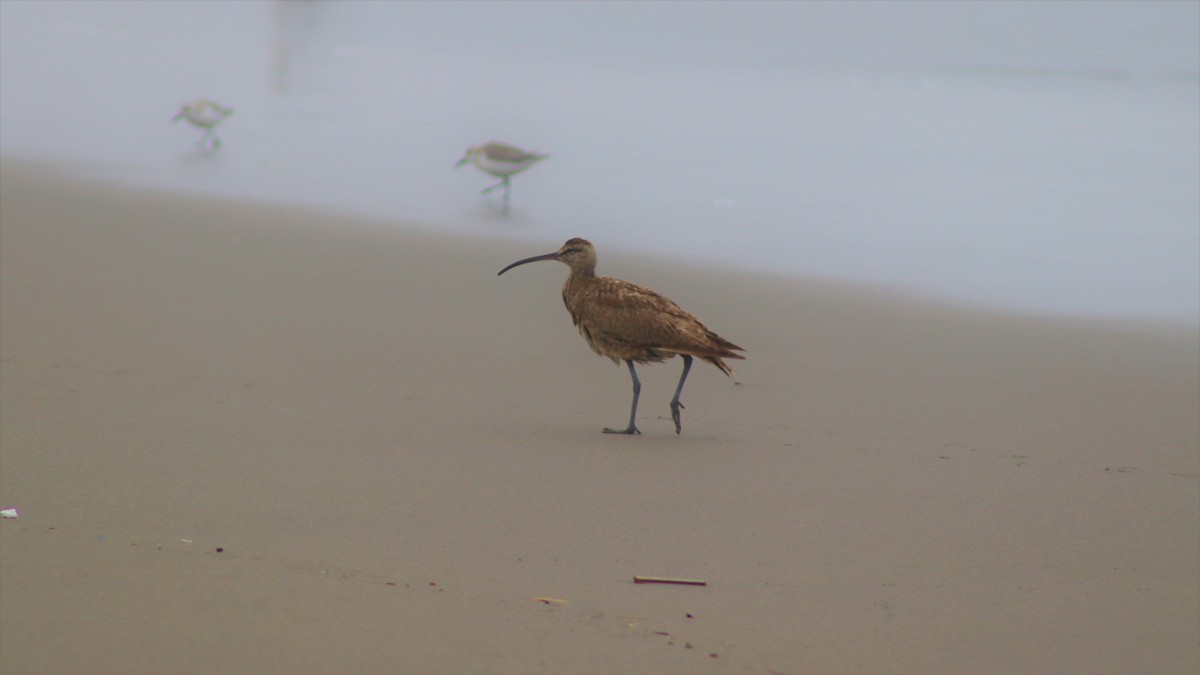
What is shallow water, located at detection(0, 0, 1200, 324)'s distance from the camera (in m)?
10.7

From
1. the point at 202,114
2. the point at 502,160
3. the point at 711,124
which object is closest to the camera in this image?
the point at 502,160

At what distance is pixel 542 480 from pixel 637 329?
1.19m

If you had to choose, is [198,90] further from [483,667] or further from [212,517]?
[483,667]

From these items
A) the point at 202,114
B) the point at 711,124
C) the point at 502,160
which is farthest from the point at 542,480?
the point at 711,124

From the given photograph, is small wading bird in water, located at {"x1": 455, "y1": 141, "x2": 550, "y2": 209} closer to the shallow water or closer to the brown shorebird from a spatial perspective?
the shallow water

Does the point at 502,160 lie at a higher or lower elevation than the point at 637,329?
higher

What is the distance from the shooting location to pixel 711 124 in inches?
663

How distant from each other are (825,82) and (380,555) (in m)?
18.8

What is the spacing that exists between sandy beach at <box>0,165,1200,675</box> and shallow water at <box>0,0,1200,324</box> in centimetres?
201

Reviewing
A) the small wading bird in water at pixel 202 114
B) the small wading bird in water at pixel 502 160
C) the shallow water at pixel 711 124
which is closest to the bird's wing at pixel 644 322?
the shallow water at pixel 711 124

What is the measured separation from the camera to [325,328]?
7266mm

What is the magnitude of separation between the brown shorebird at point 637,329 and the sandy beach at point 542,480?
1.12ft

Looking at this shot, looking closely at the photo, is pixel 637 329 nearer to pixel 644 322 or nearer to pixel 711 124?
pixel 644 322

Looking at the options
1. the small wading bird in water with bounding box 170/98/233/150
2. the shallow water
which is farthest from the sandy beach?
the small wading bird in water with bounding box 170/98/233/150
